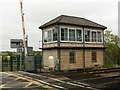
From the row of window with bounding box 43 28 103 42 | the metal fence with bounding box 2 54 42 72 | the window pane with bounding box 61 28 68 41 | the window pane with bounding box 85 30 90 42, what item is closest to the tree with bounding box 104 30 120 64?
the row of window with bounding box 43 28 103 42

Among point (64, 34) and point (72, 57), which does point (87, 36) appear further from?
point (72, 57)

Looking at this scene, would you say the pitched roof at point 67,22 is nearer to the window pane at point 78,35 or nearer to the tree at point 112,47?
the window pane at point 78,35

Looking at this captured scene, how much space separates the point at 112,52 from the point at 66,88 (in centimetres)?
2702

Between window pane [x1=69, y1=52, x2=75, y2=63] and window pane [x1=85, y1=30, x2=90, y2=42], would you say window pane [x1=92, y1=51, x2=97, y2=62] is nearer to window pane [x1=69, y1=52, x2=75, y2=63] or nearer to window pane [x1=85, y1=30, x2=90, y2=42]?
window pane [x1=85, y1=30, x2=90, y2=42]

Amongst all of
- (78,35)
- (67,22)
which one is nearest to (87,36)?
(78,35)

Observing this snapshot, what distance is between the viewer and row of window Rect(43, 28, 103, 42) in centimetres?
2767

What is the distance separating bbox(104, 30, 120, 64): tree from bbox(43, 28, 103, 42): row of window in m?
7.51

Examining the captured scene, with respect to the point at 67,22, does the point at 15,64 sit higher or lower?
lower

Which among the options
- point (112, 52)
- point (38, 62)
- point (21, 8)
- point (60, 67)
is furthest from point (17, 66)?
point (112, 52)

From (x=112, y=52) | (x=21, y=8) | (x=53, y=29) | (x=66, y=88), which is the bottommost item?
(x=66, y=88)

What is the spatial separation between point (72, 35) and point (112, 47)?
51.7ft

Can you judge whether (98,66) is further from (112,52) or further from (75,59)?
(112,52)

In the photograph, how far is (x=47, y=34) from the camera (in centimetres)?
2975

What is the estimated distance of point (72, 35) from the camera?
2841cm
